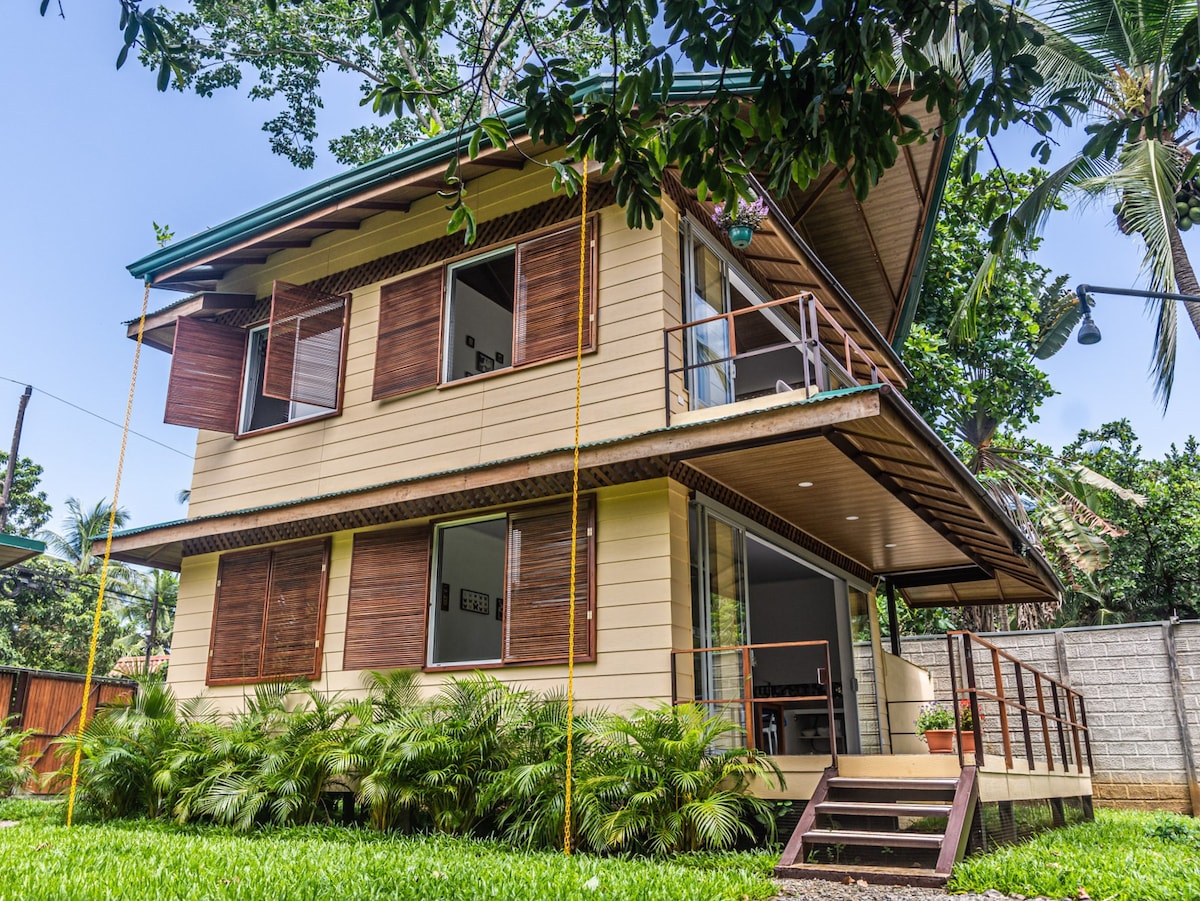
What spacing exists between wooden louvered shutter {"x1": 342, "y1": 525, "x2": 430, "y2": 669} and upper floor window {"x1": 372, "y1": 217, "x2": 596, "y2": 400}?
5.27ft

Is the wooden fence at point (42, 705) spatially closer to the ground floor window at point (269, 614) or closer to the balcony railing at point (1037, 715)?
the ground floor window at point (269, 614)

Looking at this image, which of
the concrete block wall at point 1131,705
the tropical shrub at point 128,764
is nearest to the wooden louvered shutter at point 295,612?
the tropical shrub at point 128,764

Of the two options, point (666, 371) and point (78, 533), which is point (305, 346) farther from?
point (78, 533)

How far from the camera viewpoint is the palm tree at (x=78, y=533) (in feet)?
118

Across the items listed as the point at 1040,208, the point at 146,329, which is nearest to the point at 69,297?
the point at 146,329

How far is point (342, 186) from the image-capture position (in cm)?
1032

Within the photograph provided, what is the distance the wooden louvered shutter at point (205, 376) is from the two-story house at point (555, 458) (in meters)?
0.03

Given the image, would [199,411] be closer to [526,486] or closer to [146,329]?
[146,329]

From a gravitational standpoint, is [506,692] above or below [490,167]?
below

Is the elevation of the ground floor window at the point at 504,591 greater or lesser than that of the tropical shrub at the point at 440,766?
greater

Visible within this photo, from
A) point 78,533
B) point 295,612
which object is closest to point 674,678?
point 295,612

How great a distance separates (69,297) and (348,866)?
8623 cm

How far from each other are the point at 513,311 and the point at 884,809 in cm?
569

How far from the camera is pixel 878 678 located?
12102 mm
